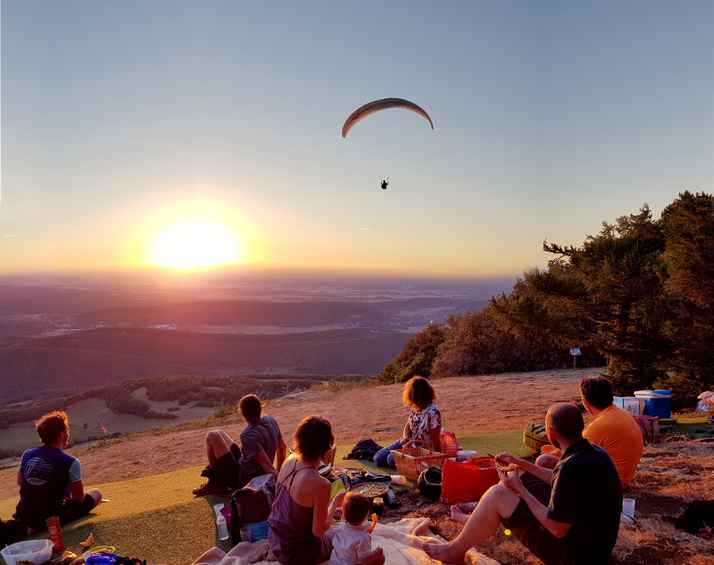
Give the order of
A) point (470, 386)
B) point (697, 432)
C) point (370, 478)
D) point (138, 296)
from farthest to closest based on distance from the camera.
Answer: point (138, 296) → point (470, 386) → point (697, 432) → point (370, 478)

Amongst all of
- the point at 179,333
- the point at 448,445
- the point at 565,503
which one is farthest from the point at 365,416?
the point at 179,333

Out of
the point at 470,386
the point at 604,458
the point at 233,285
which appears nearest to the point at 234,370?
the point at 470,386

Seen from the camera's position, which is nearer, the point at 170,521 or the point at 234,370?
the point at 170,521

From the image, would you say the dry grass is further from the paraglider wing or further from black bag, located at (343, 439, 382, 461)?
the paraglider wing

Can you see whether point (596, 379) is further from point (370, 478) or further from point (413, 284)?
point (413, 284)

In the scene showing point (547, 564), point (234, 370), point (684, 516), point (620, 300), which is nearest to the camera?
point (547, 564)

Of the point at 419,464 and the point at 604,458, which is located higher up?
the point at 604,458

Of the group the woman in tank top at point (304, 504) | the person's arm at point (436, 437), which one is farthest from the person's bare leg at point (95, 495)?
the person's arm at point (436, 437)

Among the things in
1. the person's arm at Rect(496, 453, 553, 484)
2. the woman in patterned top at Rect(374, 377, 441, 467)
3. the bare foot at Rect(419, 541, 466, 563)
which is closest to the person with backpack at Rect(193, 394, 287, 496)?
the woman in patterned top at Rect(374, 377, 441, 467)
